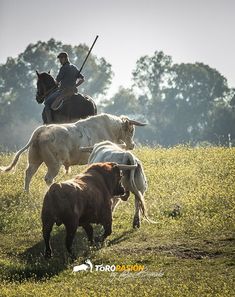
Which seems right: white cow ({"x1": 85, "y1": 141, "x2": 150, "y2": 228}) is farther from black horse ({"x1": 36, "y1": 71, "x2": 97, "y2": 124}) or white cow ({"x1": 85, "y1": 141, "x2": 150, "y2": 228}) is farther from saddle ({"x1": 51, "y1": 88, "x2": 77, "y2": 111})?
black horse ({"x1": 36, "y1": 71, "x2": 97, "y2": 124})

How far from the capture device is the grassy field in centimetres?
1033

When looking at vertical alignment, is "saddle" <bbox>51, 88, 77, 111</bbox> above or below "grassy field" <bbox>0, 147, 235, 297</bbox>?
above

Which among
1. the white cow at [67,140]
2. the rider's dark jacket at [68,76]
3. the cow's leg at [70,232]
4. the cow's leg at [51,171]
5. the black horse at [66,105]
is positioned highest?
the rider's dark jacket at [68,76]

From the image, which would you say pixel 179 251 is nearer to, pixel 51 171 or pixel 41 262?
pixel 41 262

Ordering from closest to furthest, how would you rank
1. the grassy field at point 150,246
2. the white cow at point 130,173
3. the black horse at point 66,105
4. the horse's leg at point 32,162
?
1. the grassy field at point 150,246
2. the white cow at point 130,173
3. the horse's leg at point 32,162
4. the black horse at point 66,105

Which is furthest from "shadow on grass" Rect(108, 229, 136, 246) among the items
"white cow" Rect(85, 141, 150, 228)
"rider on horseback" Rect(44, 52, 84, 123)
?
"rider on horseback" Rect(44, 52, 84, 123)

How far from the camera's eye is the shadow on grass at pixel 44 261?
1141 cm

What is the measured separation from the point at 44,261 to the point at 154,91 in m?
74.1

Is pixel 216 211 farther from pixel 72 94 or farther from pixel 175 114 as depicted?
pixel 175 114

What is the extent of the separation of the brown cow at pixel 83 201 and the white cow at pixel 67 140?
150 inches

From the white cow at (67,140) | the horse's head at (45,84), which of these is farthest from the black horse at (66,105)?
the white cow at (67,140)

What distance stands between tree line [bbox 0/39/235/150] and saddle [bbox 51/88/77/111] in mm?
52669

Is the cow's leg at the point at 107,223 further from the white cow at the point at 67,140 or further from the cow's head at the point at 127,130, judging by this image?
A: the cow's head at the point at 127,130

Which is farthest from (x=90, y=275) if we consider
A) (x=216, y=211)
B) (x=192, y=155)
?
(x=192, y=155)
